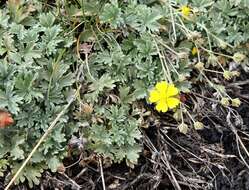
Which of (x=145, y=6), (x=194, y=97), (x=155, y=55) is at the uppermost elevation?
(x=145, y=6)

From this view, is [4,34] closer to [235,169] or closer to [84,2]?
[84,2]

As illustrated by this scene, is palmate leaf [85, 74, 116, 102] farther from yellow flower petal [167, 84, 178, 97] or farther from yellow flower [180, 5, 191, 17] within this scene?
yellow flower [180, 5, 191, 17]

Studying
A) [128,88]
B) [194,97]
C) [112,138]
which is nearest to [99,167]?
[112,138]

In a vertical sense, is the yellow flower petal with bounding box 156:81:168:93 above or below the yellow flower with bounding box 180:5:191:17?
below

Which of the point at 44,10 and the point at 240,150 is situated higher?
Answer: the point at 44,10

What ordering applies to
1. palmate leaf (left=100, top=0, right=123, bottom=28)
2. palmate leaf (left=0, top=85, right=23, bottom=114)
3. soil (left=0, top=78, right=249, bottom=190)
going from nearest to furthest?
1. palmate leaf (left=0, top=85, right=23, bottom=114)
2. soil (left=0, top=78, right=249, bottom=190)
3. palmate leaf (left=100, top=0, right=123, bottom=28)

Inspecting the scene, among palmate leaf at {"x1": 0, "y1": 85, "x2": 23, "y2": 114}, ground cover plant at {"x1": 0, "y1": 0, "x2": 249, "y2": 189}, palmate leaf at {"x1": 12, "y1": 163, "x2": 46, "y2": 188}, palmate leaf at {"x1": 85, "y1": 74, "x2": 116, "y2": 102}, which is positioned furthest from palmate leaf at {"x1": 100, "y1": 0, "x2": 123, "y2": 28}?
palmate leaf at {"x1": 12, "y1": 163, "x2": 46, "y2": 188}

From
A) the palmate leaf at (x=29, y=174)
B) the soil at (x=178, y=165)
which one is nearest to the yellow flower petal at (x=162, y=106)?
the soil at (x=178, y=165)
